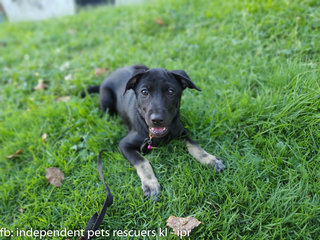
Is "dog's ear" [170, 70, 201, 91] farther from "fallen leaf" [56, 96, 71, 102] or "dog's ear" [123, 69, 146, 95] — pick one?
"fallen leaf" [56, 96, 71, 102]

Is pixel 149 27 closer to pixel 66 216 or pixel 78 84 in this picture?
pixel 78 84

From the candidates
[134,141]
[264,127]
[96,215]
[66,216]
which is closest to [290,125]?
→ [264,127]

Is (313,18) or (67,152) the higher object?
(313,18)

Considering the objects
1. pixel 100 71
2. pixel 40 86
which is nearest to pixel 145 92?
pixel 100 71

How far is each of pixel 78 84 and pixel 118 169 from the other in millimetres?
2239

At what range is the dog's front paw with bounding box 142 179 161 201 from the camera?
2.59 metres

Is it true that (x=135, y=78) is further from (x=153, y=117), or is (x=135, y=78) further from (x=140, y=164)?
(x=140, y=164)

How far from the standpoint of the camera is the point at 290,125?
9.43ft

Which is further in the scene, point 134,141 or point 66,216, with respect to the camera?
point 134,141

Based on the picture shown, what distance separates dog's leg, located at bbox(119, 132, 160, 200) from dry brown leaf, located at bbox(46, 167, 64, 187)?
820mm

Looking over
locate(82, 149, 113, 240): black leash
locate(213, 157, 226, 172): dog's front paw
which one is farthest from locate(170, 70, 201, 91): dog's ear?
locate(82, 149, 113, 240): black leash

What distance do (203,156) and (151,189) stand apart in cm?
72

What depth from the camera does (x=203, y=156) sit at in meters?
2.86

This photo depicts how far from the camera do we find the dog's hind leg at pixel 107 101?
389 cm
